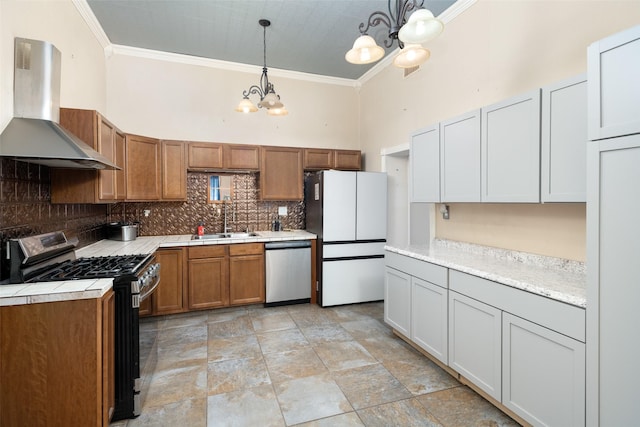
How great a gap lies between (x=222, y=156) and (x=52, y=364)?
2.95 metres

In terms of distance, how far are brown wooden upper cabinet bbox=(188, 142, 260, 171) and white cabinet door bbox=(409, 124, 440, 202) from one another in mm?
2182

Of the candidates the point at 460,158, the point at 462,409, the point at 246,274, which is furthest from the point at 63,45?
the point at 462,409

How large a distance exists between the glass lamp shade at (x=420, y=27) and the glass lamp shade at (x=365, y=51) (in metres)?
0.28

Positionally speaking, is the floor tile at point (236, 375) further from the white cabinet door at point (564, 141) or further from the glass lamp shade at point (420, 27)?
the glass lamp shade at point (420, 27)

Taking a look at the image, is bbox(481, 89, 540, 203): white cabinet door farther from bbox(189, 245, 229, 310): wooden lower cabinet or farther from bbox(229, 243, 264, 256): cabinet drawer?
bbox(189, 245, 229, 310): wooden lower cabinet

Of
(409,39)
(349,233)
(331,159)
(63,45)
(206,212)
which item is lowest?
(349,233)

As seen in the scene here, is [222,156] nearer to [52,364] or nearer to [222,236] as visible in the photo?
[222,236]

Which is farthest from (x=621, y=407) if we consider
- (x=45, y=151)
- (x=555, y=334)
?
(x=45, y=151)

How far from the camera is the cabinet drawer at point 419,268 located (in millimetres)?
2451

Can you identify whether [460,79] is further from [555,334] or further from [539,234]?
[555,334]

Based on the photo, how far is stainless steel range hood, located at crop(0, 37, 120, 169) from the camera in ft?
6.31

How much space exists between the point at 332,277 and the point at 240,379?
1897 millimetres

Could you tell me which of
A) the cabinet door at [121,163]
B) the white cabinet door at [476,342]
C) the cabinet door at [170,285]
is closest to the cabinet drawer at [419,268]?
the white cabinet door at [476,342]

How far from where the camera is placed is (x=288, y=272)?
13.6 feet
